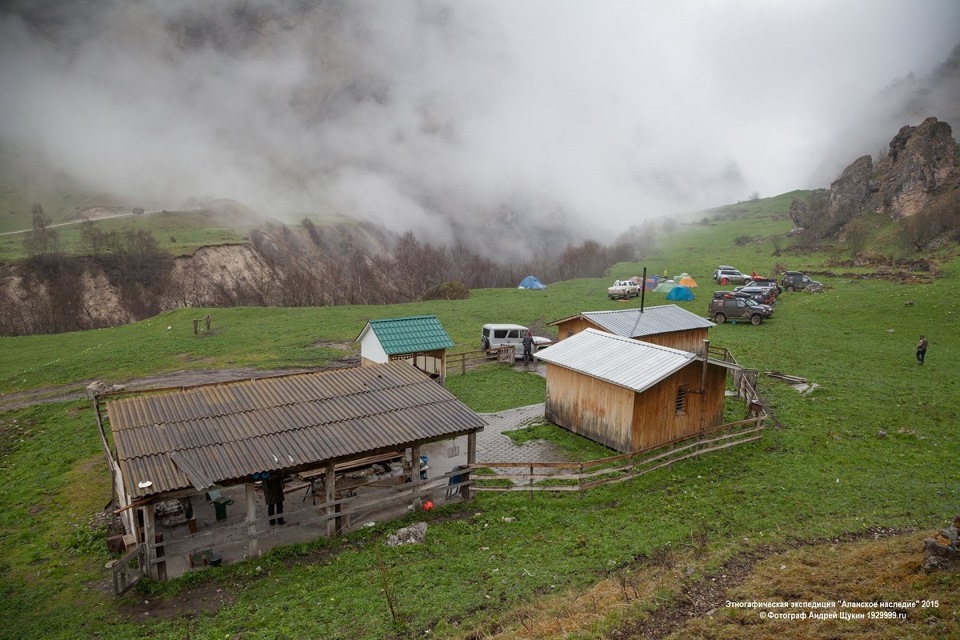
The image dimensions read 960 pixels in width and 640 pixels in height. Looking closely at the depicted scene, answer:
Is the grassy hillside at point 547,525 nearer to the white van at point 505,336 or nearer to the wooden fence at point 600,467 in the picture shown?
the wooden fence at point 600,467

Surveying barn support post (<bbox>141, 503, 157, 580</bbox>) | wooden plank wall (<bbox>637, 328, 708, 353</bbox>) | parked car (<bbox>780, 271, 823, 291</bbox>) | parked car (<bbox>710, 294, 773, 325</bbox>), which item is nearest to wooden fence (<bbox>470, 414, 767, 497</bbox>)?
barn support post (<bbox>141, 503, 157, 580</bbox>)

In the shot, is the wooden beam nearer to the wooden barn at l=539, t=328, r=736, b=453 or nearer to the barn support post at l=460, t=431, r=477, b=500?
the barn support post at l=460, t=431, r=477, b=500

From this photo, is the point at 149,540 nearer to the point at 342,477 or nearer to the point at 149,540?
the point at 149,540

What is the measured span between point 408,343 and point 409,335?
1.86 ft

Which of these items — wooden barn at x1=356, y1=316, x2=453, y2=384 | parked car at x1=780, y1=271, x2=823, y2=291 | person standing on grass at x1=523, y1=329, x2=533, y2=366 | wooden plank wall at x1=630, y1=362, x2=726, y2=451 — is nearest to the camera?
wooden plank wall at x1=630, y1=362, x2=726, y2=451

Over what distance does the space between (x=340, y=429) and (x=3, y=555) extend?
929cm

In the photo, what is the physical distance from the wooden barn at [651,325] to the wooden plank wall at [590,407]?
7.39m

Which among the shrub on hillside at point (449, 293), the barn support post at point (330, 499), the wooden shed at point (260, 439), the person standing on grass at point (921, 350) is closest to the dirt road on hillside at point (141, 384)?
the wooden shed at point (260, 439)

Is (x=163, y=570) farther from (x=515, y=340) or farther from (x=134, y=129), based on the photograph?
(x=134, y=129)

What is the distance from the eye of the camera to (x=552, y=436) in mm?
21875

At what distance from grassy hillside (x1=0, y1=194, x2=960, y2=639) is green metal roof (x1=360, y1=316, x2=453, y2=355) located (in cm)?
351

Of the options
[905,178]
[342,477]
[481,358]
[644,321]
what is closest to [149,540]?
[342,477]

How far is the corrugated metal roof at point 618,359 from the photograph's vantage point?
64.2ft

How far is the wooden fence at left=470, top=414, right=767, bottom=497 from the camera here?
55.1ft
